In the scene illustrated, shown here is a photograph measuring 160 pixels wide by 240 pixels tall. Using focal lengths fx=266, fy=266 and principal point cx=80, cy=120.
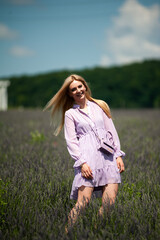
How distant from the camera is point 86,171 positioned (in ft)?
7.18

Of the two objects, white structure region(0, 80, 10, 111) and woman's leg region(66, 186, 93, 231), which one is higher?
white structure region(0, 80, 10, 111)

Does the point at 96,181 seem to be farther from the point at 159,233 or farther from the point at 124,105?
the point at 124,105

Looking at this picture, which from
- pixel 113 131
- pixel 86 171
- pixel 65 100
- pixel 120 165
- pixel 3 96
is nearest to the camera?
pixel 86 171

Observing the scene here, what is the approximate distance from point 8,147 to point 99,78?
18.4 metres

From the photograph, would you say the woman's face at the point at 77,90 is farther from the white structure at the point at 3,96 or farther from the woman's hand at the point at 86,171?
the white structure at the point at 3,96

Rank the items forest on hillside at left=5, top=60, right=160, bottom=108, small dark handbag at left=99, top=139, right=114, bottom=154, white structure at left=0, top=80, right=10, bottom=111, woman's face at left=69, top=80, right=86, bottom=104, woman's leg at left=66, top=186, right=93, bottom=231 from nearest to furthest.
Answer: woman's leg at left=66, top=186, right=93, bottom=231
small dark handbag at left=99, top=139, right=114, bottom=154
woman's face at left=69, top=80, right=86, bottom=104
forest on hillside at left=5, top=60, right=160, bottom=108
white structure at left=0, top=80, right=10, bottom=111

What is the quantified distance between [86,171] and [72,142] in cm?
32

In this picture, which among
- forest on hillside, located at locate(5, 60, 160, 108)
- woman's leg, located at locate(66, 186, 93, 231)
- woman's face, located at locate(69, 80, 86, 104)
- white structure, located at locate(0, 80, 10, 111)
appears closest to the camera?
woman's leg, located at locate(66, 186, 93, 231)

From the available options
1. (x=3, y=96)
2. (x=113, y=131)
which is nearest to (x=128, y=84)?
(x=3, y=96)

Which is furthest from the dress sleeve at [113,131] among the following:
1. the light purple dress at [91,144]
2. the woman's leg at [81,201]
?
the woman's leg at [81,201]

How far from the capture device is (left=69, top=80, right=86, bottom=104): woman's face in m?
2.57

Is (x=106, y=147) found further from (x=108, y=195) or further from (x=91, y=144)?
(x=108, y=195)

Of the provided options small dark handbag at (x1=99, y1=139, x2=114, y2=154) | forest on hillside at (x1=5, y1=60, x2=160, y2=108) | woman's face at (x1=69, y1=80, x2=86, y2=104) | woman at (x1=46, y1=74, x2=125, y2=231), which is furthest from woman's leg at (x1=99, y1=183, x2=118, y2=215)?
forest on hillside at (x1=5, y1=60, x2=160, y2=108)

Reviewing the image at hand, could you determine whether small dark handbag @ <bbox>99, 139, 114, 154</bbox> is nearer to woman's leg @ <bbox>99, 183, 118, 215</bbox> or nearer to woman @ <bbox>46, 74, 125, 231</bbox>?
woman @ <bbox>46, 74, 125, 231</bbox>
